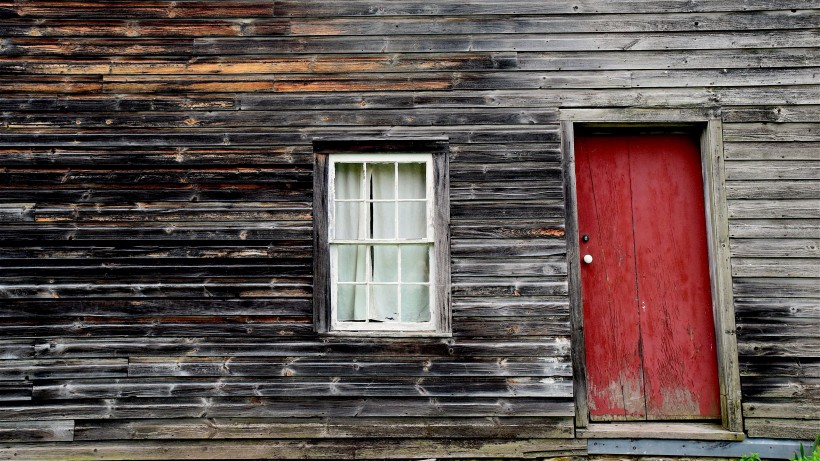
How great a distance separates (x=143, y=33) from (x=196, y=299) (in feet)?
7.38

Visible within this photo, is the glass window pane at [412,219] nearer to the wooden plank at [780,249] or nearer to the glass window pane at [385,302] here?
the glass window pane at [385,302]

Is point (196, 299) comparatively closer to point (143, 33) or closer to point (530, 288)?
point (143, 33)

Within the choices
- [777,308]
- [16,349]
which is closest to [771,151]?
[777,308]

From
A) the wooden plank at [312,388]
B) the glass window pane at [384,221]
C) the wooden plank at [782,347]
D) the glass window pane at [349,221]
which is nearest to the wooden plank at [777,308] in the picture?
the wooden plank at [782,347]

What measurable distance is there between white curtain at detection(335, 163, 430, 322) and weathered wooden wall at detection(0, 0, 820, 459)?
28cm

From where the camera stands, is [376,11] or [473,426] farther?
[376,11]

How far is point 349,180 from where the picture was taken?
16.2ft

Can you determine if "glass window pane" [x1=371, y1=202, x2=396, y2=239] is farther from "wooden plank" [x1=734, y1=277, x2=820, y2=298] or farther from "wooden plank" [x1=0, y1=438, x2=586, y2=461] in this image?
"wooden plank" [x1=734, y1=277, x2=820, y2=298]

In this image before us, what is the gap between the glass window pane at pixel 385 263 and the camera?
16.0 feet

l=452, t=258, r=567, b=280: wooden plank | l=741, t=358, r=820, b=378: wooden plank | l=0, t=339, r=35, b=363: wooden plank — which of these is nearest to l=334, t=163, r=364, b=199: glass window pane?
A: l=452, t=258, r=567, b=280: wooden plank

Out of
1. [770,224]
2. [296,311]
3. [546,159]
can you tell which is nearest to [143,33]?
[296,311]

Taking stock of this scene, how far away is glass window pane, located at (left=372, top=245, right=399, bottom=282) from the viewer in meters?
4.87

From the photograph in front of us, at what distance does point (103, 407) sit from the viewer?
4.73 m

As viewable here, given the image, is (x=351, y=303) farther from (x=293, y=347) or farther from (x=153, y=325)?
(x=153, y=325)
